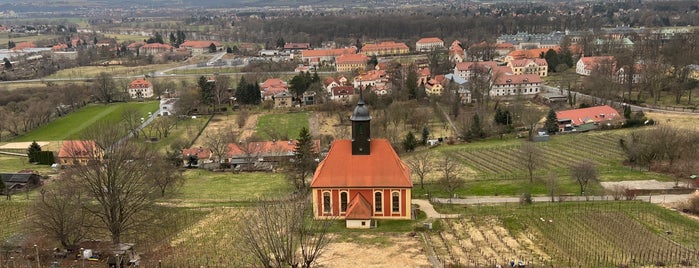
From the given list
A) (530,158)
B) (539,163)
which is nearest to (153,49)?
(539,163)

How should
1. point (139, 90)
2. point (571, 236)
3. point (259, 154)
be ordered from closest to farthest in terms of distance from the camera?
point (571, 236) < point (259, 154) < point (139, 90)

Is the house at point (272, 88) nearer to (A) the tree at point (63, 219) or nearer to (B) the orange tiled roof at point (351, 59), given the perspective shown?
(B) the orange tiled roof at point (351, 59)

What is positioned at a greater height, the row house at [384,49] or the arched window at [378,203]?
the row house at [384,49]

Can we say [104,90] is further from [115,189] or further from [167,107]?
[115,189]

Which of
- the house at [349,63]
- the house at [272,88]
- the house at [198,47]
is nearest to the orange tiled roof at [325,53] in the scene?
the house at [349,63]

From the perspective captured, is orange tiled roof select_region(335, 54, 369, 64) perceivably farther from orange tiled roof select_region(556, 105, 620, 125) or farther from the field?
the field

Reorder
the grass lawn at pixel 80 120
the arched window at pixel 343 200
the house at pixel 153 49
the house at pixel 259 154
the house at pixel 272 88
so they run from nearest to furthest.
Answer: the arched window at pixel 343 200
the house at pixel 259 154
the grass lawn at pixel 80 120
the house at pixel 272 88
the house at pixel 153 49
